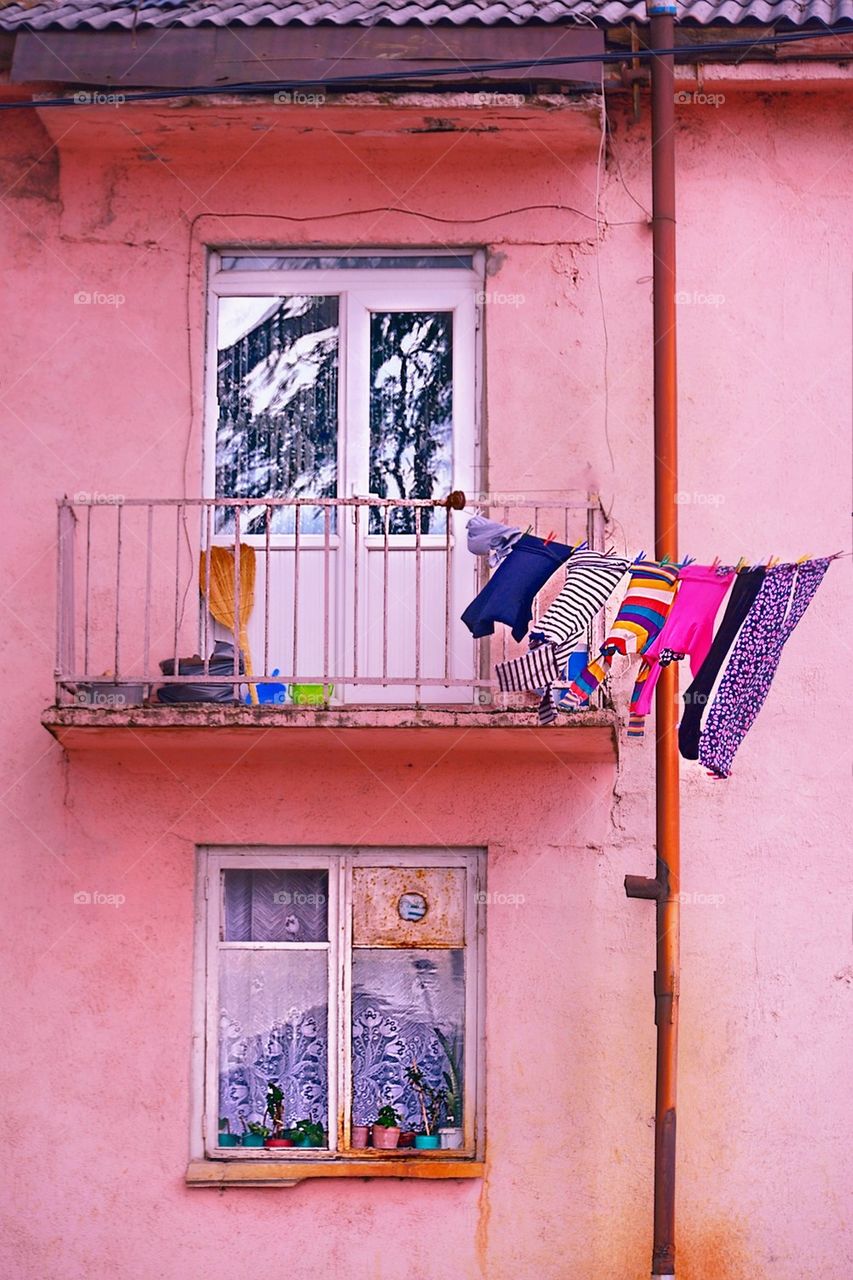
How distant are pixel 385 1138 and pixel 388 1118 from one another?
10cm

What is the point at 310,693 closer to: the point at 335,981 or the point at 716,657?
the point at 335,981

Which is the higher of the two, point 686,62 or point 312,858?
point 686,62

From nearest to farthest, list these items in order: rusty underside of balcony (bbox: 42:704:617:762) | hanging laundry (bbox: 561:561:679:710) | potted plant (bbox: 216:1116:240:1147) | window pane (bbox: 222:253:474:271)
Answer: hanging laundry (bbox: 561:561:679:710) < rusty underside of balcony (bbox: 42:704:617:762) < potted plant (bbox: 216:1116:240:1147) < window pane (bbox: 222:253:474:271)

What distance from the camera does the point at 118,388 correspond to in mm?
8469

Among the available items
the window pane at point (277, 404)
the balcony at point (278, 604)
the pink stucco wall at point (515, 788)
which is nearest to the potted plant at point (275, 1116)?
the pink stucco wall at point (515, 788)

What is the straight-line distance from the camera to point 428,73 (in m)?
7.97

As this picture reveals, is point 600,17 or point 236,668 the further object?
point 600,17

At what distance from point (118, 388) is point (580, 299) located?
98.3 inches

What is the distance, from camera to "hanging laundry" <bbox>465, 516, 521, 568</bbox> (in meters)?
7.44

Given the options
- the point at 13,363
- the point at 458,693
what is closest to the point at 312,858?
the point at 458,693

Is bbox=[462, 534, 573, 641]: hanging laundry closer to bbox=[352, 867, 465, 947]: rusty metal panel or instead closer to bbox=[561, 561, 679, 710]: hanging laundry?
bbox=[561, 561, 679, 710]: hanging laundry

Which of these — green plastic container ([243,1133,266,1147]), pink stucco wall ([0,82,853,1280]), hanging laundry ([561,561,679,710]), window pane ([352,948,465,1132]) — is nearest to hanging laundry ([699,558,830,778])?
hanging laundry ([561,561,679,710])

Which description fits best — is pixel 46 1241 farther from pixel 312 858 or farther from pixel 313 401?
pixel 313 401

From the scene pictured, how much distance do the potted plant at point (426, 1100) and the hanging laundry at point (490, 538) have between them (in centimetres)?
266
